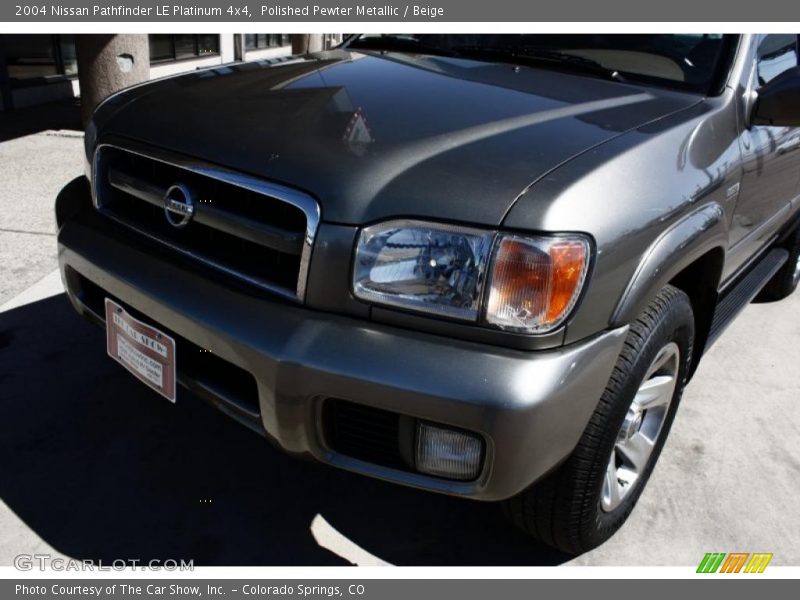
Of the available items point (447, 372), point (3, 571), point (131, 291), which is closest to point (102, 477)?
point (3, 571)

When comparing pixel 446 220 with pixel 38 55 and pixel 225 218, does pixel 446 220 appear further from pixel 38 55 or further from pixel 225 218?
A: pixel 38 55

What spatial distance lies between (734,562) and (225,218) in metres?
1.86

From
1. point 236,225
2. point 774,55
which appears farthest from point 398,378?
point 774,55

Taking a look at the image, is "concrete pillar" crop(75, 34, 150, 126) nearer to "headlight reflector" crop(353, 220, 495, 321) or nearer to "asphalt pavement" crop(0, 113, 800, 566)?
"asphalt pavement" crop(0, 113, 800, 566)

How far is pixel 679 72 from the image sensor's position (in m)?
2.46

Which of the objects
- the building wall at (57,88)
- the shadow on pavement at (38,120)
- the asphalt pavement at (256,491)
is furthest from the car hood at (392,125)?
the shadow on pavement at (38,120)

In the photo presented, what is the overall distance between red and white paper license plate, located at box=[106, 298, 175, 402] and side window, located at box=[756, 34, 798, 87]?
2.26 metres

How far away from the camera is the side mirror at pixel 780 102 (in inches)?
89.8

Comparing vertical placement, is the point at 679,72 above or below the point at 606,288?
above

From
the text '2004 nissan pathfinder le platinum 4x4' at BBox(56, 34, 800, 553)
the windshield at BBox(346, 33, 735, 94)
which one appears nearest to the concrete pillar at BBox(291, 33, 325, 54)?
the windshield at BBox(346, 33, 735, 94)

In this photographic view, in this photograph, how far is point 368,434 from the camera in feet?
5.71

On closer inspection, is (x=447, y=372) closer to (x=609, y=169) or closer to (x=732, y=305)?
(x=609, y=169)

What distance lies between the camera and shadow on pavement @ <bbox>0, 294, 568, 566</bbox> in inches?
84.6
